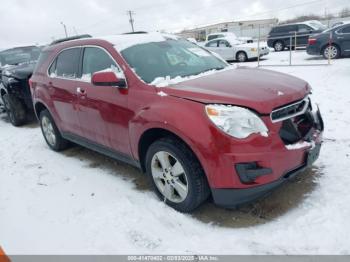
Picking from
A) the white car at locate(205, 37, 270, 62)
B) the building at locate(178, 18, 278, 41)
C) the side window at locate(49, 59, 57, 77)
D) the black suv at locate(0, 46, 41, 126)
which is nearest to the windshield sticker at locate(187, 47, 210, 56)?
the side window at locate(49, 59, 57, 77)

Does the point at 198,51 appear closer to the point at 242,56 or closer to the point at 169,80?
the point at 169,80

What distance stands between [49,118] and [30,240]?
265 cm

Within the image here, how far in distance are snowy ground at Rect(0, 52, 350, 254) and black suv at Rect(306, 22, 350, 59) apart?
10168 millimetres

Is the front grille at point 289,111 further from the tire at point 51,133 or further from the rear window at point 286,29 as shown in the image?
the rear window at point 286,29

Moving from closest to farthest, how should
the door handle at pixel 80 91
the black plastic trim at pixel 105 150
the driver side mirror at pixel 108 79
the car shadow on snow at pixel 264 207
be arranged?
1. the car shadow on snow at pixel 264 207
2. the driver side mirror at pixel 108 79
3. the black plastic trim at pixel 105 150
4. the door handle at pixel 80 91

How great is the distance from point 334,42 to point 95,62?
1227cm

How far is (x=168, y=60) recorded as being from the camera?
3.84 meters

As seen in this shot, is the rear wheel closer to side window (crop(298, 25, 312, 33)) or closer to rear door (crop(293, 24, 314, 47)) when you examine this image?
rear door (crop(293, 24, 314, 47))

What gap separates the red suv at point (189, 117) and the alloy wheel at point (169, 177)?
0.04ft

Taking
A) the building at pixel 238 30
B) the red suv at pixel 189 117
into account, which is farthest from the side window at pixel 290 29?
the red suv at pixel 189 117

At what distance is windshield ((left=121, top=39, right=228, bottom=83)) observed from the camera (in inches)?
142

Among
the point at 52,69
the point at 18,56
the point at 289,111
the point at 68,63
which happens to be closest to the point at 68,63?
the point at 68,63

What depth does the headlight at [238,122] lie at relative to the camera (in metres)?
2.78

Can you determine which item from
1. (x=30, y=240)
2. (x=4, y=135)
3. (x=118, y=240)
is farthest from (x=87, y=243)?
Result: (x=4, y=135)
